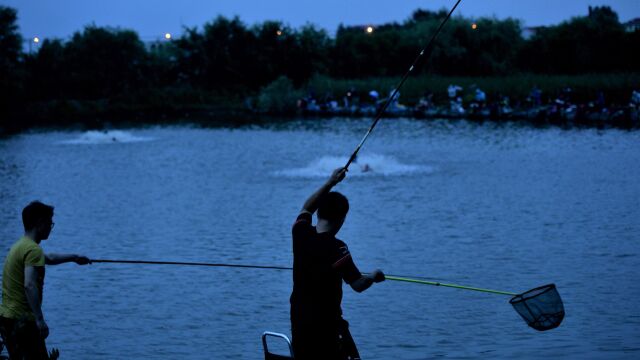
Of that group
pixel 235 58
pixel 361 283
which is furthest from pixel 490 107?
pixel 361 283

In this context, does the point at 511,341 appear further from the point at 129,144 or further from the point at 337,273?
the point at 129,144

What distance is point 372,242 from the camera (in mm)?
19672

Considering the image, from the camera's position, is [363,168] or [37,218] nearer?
[37,218]

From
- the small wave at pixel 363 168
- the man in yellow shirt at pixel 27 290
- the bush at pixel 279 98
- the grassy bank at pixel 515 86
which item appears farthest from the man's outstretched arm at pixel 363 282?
the bush at pixel 279 98

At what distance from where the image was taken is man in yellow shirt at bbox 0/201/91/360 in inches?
275

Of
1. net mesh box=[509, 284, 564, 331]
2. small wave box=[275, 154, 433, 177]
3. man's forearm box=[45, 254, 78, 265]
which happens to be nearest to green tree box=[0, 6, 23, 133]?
small wave box=[275, 154, 433, 177]

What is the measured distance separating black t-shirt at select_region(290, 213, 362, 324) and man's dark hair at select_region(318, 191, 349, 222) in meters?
0.12

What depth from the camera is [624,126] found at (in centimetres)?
5138

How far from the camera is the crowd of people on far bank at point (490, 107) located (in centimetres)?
5641

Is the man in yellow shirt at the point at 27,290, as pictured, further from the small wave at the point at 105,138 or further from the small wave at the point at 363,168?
the small wave at the point at 105,138

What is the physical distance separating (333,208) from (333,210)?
1cm

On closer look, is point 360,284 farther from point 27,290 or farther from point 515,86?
point 515,86

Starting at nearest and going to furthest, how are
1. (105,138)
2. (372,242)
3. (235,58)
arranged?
(372,242) < (105,138) < (235,58)

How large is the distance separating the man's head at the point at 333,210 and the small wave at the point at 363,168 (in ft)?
86.5
